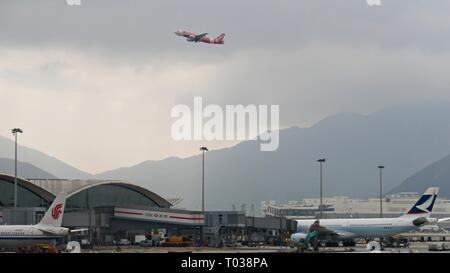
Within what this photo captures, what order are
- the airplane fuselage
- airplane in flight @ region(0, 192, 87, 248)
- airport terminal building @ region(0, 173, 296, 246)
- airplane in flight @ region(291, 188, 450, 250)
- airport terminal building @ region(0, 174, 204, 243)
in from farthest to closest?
the airplane fuselage < airplane in flight @ region(291, 188, 450, 250) < airport terminal building @ region(0, 173, 296, 246) < airport terminal building @ region(0, 174, 204, 243) < airplane in flight @ region(0, 192, 87, 248)

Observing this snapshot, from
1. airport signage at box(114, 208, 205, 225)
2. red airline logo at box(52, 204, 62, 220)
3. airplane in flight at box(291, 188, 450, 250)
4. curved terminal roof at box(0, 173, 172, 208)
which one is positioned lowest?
airplane in flight at box(291, 188, 450, 250)

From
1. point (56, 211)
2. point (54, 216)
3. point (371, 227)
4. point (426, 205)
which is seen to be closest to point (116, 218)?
point (371, 227)

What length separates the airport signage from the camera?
11675 centimetres

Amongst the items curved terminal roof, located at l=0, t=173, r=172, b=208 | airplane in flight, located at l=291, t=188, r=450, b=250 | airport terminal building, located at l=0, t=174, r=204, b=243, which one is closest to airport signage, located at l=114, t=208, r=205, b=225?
airport terminal building, located at l=0, t=174, r=204, b=243

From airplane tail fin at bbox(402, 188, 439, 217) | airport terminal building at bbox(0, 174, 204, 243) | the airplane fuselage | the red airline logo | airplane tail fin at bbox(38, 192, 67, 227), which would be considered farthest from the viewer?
airplane tail fin at bbox(402, 188, 439, 217)

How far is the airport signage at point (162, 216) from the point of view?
11675 cm

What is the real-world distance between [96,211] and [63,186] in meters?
21.2

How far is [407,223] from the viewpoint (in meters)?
113

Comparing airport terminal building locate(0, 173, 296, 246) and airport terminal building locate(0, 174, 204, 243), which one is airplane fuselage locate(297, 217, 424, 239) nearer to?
airport terminal building locate(0, 173, 296, 246)

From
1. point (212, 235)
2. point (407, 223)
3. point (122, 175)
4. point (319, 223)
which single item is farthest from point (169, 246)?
point (122, 175)

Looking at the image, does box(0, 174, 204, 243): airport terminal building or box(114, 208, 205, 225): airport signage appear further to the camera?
box(114, 208, 205, 225): airport signage

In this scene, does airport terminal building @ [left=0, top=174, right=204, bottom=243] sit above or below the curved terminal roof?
below

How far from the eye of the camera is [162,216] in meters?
120
